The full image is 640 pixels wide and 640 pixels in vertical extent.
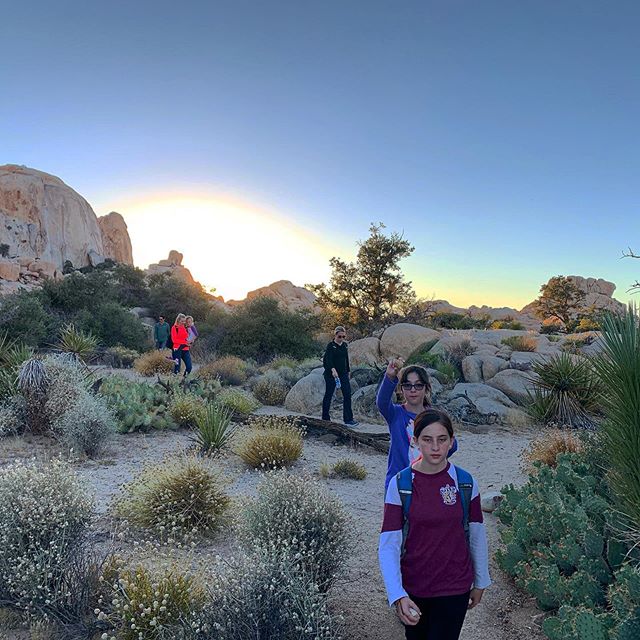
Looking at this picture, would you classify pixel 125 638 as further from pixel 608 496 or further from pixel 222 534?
pixel 608 496

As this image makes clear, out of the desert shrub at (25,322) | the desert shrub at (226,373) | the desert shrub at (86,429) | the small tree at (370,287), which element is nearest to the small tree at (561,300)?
the small tree at (370,287)

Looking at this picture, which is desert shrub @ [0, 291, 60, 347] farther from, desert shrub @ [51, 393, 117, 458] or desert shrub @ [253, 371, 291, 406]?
desert shrub @ [51, 393, 117, 458]

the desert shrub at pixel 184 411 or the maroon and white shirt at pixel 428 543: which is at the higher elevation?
the maroon and white shirt at pixel 428 543

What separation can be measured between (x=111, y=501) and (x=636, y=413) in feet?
17.4

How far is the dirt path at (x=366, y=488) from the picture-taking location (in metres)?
4.01

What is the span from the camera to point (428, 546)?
106 inches

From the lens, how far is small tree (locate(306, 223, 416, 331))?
2566 cm

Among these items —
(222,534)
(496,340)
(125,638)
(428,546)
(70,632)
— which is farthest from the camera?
(496,340)

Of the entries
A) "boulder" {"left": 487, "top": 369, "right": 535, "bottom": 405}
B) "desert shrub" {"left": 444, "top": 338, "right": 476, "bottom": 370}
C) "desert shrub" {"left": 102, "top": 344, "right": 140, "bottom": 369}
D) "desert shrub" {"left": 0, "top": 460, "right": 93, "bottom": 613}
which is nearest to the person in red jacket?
"desert shrub" {"left": 102, "top": 344, "right": 140, "bottom": 369}

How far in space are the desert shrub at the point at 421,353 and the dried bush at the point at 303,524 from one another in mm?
11957

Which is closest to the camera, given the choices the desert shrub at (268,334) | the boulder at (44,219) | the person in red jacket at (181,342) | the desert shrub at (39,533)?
the desert shrub at (39,533)

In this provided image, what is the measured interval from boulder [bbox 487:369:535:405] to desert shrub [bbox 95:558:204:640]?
37.8 feet

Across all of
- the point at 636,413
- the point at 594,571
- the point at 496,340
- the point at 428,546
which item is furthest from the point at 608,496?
the point at 496,340

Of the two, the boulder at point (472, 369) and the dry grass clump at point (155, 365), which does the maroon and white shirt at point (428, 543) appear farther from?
the dry grass clump at point (155, 365)
